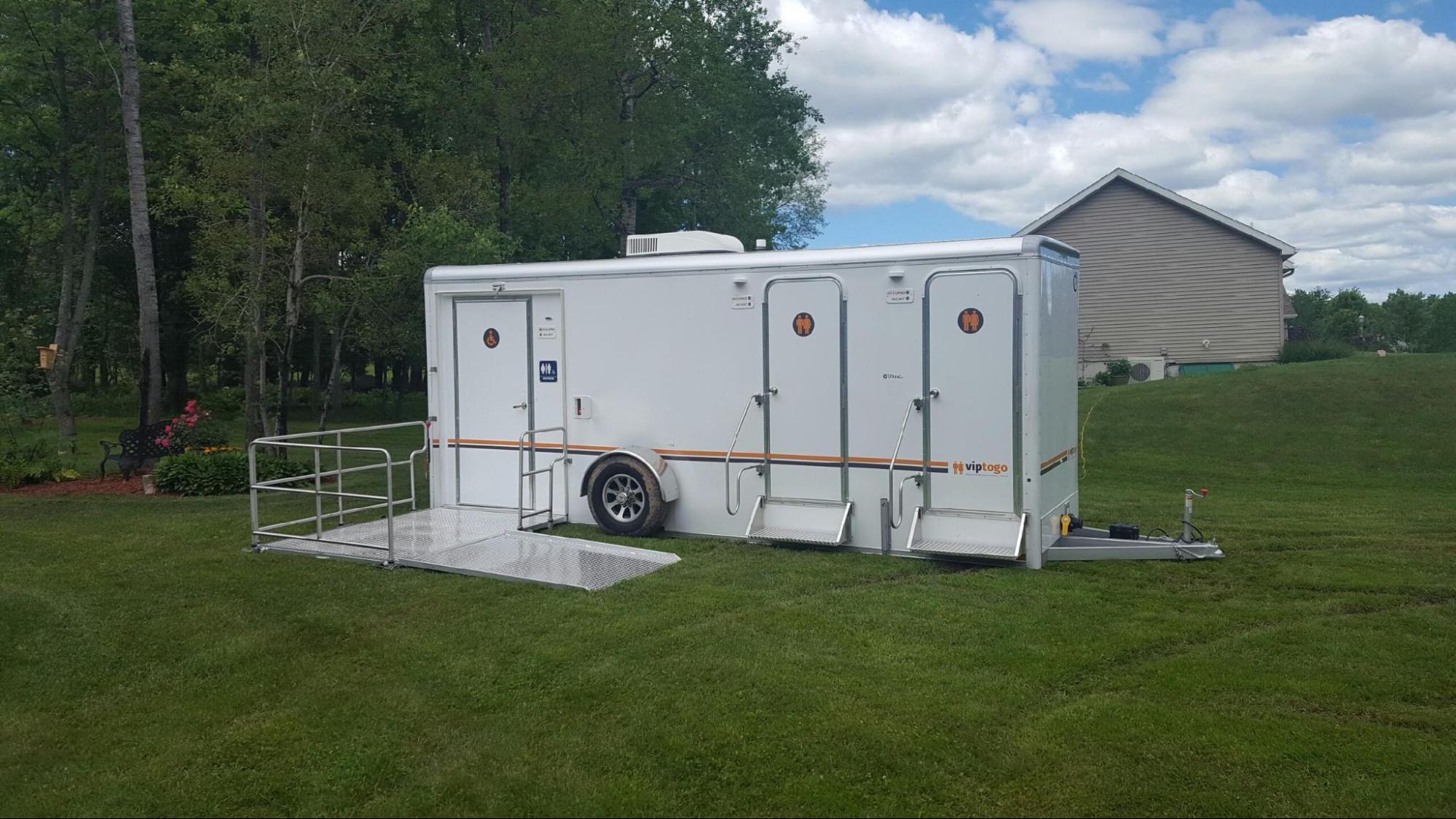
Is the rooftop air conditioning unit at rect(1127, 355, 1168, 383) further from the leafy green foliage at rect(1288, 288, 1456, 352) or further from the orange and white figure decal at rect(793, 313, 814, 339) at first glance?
the leafy green foliage at rect(1288, 288, 1456, 352)

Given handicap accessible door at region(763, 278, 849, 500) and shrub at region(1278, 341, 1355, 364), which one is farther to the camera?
shrub at region(1278, 341, 1355, 364)

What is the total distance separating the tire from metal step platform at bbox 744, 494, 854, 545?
861 mm

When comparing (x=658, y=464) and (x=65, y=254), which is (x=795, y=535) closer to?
(x=658, y=464)

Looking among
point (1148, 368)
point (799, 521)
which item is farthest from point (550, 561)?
point (1148, 368)

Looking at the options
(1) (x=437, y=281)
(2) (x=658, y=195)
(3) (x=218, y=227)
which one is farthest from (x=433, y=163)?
(2) (x=658, y=195)

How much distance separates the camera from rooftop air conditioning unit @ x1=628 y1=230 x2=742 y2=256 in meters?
10.1

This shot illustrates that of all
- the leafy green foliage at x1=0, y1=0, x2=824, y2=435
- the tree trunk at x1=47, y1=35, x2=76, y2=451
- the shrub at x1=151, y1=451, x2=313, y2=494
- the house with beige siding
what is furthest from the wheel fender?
the house with beige siding

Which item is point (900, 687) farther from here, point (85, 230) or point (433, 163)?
point (85, 230)

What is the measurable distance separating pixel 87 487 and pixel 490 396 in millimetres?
6545

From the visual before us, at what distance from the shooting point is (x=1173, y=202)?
2938cm

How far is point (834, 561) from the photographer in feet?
28.9

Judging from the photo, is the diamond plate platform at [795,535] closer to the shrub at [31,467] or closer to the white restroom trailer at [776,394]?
the white restroom trailer at [776,394]

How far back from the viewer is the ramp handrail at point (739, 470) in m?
9.48

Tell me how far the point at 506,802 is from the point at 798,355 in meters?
5.37
